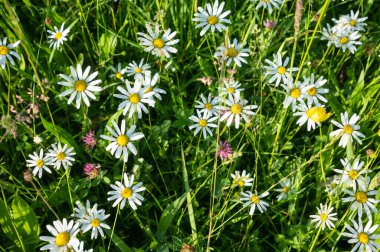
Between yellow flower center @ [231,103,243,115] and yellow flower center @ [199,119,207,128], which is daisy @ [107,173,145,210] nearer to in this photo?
yellow flower center @ [199,119,207,128]

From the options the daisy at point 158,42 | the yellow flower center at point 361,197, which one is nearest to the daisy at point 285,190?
the yellow flower center at point 361,197

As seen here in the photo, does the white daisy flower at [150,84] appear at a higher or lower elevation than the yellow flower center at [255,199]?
higher

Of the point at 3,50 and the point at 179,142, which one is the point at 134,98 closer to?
the point at 179,142

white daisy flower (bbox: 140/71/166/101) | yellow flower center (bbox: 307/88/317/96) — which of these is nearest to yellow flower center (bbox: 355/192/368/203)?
yellow flower center (bbox: 307/88/317/96)

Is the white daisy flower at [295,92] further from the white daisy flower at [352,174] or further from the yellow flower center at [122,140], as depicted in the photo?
the yellow flower center at [122,140]

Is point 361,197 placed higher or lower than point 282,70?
lower

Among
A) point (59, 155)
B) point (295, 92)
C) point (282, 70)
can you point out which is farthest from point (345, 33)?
point (59, 155)

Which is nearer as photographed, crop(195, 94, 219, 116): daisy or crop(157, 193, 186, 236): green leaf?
crop(157, 193, 186, 236): green leaf
